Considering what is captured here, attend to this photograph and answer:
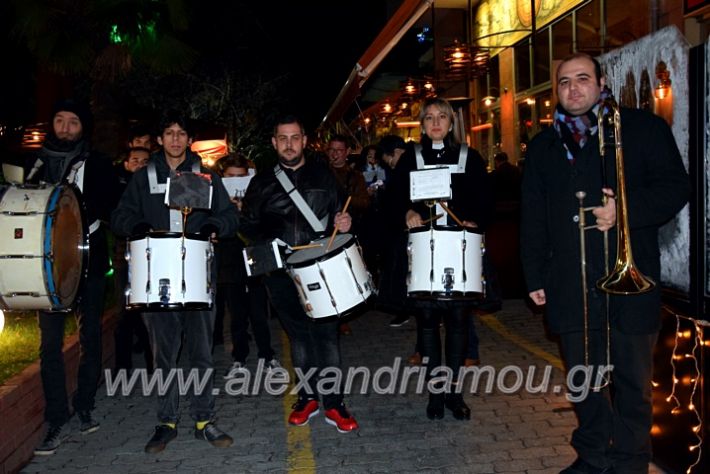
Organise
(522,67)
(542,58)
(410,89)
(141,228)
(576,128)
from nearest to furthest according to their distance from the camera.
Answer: (576,128)
(141,228)
(410,89)
(542,58)
(522,67)

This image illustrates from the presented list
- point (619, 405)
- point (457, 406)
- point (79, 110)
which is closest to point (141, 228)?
point (79, 110)

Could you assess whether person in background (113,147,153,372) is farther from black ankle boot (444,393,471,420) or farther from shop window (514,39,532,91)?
shop window (514,39,532,91)

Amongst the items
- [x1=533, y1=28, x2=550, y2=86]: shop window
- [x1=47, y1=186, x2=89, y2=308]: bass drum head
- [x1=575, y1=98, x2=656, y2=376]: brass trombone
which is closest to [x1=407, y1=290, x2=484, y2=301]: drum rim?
[x1=575, y1=98, x2=656, y2=376]: brass trombone

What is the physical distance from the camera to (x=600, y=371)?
4.02 m

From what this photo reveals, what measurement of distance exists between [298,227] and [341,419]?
1.38m

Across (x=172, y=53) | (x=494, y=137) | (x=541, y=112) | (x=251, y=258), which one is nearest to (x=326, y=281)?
(x=251, y=258)

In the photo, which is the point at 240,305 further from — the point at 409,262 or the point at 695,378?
the point at 695,378

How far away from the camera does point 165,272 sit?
181 inches

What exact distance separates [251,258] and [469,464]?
75.5 inches

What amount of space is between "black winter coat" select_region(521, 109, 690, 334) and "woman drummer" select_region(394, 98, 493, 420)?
906mm

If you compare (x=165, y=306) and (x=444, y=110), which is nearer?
(x=165, y=306)

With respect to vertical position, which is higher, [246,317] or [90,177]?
[90,177]

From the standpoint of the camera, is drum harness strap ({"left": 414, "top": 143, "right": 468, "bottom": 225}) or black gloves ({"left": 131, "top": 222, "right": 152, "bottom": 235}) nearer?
black gloves ({"left": 131, "top": 222, "right": 152, "bottom": 235})

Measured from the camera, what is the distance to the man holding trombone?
3.73 m
